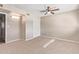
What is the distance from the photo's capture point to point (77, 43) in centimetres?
155

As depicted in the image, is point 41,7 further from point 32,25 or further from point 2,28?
point 2,28

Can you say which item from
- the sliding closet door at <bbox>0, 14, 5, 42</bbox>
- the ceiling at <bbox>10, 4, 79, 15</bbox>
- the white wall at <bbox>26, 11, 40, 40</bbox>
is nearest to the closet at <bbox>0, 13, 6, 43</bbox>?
the sliding closet door at <bbox>0, 14, 5, 42</bbox>

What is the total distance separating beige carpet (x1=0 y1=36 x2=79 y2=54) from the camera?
1564 mm

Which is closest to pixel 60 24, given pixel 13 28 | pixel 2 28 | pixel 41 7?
pixel 41 7

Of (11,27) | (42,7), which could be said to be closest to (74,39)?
(42,7)

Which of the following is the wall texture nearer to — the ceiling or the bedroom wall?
the ceiling

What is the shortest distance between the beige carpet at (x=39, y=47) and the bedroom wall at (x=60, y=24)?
0.17 m

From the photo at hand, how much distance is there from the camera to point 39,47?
5.34 ft

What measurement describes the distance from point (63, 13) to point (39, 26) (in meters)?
0.52

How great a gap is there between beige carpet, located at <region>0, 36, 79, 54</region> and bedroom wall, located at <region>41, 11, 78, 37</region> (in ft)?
0.57

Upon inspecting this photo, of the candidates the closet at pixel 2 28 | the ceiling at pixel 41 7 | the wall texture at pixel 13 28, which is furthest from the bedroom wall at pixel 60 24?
the closet at pixel 2 28

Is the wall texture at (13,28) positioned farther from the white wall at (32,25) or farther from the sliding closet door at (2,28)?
the white wall at (32,25)

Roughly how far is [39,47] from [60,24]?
593 millimetres
